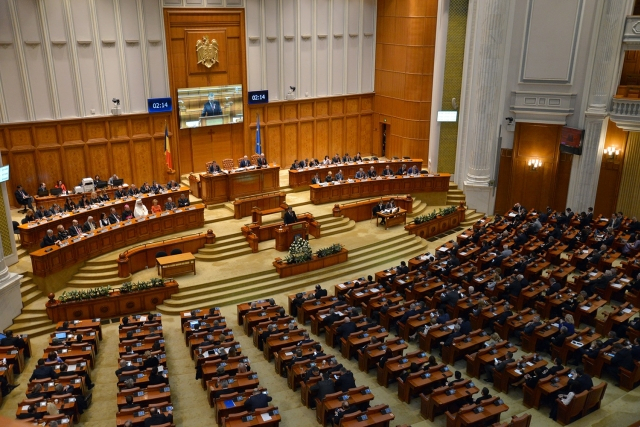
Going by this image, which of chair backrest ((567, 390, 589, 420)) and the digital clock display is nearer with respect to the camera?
chair backrest ((567, 390, 589, 420))

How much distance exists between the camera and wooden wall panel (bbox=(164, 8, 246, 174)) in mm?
21906

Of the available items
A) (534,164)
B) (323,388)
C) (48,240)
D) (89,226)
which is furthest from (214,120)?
(323,388)

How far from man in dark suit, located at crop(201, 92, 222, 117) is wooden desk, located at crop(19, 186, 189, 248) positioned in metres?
3.69

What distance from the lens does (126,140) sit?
21.6 meters

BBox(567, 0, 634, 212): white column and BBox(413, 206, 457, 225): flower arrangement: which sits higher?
BBox(567, 0, 634, 212): white column

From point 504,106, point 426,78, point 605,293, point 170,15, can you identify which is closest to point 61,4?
point 170,15

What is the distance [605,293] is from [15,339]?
1524 centimetres

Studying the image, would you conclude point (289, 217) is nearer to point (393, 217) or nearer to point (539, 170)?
point (393, 217)

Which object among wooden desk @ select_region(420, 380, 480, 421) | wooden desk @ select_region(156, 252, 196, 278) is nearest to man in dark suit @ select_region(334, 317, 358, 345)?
wooden desk @ select_region(420, 380, 480, 421)

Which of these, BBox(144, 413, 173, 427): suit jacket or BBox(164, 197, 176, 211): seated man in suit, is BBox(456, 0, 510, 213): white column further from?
BBox(144, 413, 173, 427): suit jacket

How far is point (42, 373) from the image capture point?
11766mm

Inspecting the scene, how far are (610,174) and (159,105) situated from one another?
17513 mm

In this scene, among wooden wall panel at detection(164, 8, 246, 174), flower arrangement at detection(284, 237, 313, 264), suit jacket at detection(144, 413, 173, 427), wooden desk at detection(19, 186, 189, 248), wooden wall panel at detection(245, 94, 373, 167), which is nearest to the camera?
suit jacket at detection(144, 413, 173, 427)

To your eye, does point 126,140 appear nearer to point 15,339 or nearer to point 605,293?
point 15,339
